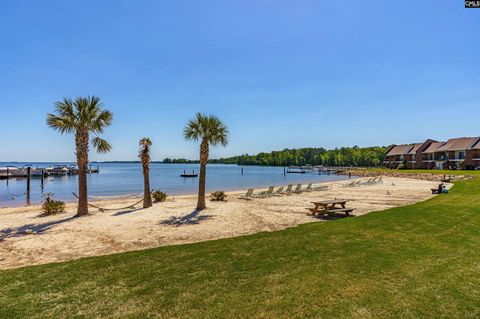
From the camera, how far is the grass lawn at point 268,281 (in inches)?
175

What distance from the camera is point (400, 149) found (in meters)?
88.3

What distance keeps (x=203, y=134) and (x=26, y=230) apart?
9.66 m

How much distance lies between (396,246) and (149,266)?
622cm

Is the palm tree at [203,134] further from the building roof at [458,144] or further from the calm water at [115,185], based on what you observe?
the building roof at [458,144]

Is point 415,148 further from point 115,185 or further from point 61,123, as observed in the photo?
point 61,123

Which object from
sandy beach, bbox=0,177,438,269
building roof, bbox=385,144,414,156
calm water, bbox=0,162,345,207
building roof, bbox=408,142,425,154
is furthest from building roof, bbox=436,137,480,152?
sandy beach, bbox=0,177,438,269

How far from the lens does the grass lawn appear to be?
4.44 meters

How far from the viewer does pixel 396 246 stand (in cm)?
754

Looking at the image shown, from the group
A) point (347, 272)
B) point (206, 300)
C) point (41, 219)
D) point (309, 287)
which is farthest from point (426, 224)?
point (41, 219)

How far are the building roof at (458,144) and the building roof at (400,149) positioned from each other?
10643 millimetres

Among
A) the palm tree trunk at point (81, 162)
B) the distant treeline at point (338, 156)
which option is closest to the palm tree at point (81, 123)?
the palm tree trunk at point (81, 162)

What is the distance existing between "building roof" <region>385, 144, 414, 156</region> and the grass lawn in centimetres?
8766

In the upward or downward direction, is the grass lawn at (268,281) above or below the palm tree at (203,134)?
below

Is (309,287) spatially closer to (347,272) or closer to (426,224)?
(347,272)
